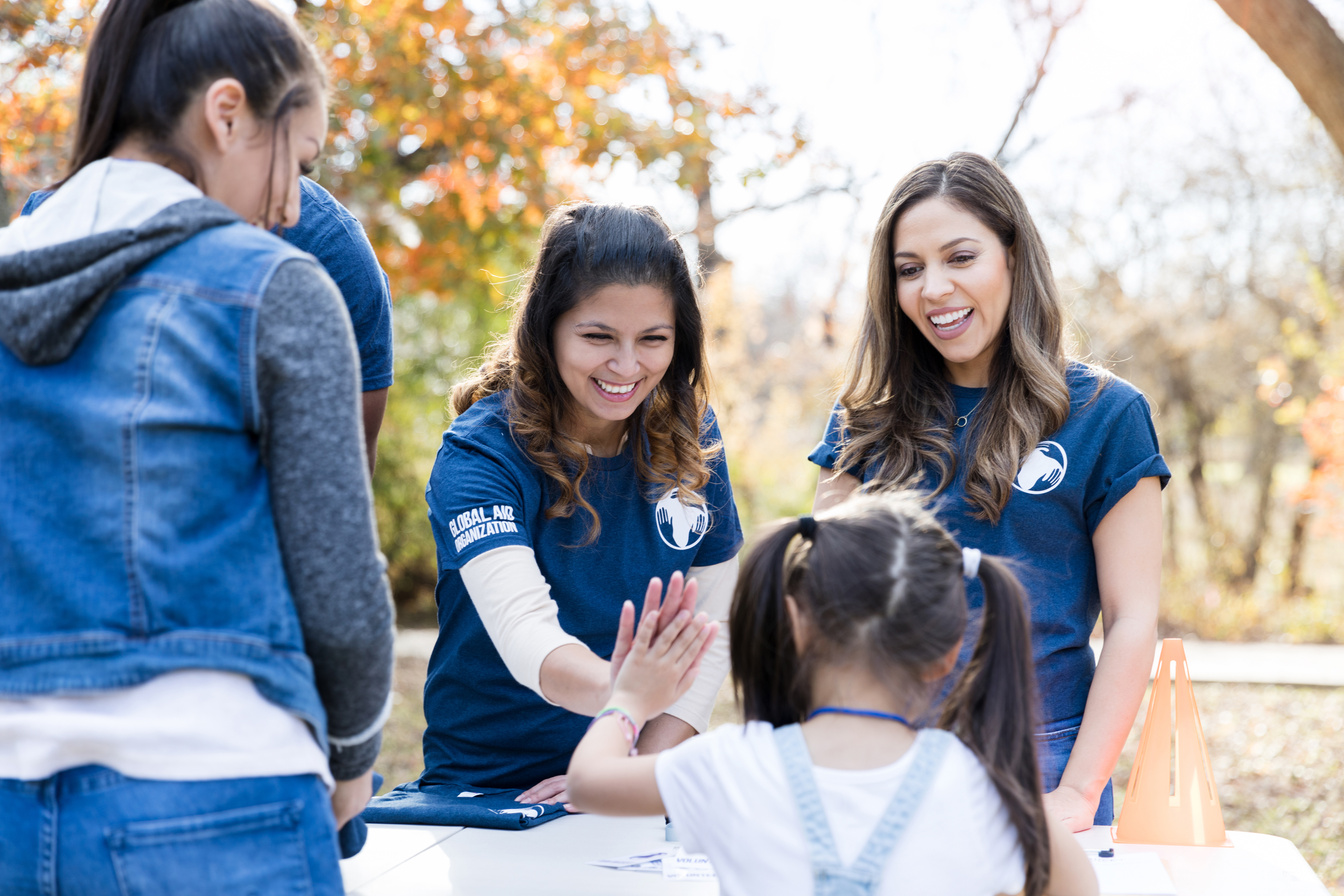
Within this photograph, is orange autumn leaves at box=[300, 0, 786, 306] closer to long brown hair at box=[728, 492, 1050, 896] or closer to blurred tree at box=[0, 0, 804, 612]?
blurred tree at box=[0, 0, 804, 612]

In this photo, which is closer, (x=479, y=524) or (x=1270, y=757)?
(x=479, y=524)

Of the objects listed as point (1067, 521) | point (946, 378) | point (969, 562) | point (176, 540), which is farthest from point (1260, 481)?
point (176, 540)

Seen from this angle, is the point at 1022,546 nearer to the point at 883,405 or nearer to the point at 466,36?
the point at 883,405

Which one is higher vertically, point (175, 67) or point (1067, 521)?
point (175, 67)

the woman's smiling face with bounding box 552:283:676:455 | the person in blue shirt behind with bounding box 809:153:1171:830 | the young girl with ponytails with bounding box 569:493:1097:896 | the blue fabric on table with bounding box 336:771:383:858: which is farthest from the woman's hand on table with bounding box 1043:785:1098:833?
the blue fabric on table with bounding box 336:771:383:858

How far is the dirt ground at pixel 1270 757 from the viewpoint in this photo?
4641 millimetres

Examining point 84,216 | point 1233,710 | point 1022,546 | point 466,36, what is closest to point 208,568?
point 84,216

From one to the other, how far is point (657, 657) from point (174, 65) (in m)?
0.93

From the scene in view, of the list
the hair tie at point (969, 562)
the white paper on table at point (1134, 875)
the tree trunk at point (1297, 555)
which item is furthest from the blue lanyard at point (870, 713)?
the tree trunk at point (1297, 555)

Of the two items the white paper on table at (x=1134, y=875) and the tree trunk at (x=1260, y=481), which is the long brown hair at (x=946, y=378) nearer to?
the white paper on table at (x=1134, y=875)

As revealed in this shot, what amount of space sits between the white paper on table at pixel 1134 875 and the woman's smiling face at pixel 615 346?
109cm

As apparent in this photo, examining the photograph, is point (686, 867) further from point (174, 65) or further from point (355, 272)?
point (174, 65)

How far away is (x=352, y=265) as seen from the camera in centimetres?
222

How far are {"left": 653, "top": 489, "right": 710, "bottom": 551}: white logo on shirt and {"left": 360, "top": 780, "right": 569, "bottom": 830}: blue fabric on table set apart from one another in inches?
21.3
